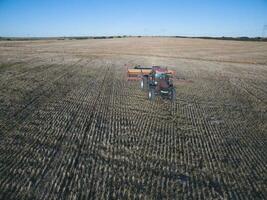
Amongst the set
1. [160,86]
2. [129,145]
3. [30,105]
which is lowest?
[30,105]

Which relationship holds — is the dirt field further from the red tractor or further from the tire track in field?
the red tractor

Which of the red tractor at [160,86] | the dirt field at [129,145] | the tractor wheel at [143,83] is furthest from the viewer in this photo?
the tractor wheel at [143,83]

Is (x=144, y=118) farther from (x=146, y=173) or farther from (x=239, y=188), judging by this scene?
(x=239, y=188)

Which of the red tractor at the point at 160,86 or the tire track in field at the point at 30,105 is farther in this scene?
the red tractor at the point at 160,86

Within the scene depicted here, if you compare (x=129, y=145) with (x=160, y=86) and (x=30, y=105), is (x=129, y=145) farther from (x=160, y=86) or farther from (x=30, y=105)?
(x=30, y=105)

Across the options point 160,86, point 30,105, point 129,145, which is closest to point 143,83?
point 160,86

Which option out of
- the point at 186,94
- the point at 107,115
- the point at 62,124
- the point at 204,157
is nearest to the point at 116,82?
the point at 186,94

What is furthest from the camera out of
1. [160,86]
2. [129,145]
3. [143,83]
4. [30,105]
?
[143,83]

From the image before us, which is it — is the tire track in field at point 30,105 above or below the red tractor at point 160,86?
below

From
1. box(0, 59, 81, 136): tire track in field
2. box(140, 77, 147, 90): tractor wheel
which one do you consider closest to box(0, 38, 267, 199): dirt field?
box(0, 59, 81, 136): tire track in field

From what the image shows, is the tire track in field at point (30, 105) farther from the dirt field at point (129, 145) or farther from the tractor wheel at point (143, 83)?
the tractor wheel at point (143, 83)

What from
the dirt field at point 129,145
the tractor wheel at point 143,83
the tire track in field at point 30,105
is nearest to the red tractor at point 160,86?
the dirt field at point 129,145
